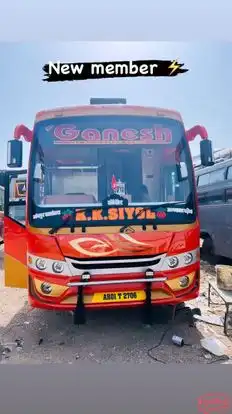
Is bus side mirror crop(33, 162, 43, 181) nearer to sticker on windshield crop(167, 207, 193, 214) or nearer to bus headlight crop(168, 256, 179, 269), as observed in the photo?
sticker on windshield crop(167, 207, 193, 214)

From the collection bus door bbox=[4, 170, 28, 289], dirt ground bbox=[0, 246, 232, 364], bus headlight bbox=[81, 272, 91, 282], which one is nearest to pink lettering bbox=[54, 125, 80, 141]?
bus door bbox=[4, 170, 28, 289]

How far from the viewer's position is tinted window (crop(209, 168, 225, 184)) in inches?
138

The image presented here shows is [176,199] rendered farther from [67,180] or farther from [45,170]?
[45,170]

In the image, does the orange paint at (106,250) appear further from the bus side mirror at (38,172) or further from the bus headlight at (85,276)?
the bus side mirror at (38,172)

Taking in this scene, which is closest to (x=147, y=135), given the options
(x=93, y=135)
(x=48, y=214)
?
(x=93, y=135)

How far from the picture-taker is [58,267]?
217 cm

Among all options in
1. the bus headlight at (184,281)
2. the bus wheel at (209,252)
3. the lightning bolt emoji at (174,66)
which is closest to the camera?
the lightning bolt emoji at (174,66)

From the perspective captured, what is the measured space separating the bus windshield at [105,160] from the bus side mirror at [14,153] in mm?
100

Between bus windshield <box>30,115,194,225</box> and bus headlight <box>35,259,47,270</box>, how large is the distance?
0.40 meters

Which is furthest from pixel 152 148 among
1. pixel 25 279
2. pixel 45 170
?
pixel 25 279

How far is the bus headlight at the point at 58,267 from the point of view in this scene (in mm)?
2166

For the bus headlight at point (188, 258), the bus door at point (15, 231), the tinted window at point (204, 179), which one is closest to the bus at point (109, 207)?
the bus headlight at point (188, 258)

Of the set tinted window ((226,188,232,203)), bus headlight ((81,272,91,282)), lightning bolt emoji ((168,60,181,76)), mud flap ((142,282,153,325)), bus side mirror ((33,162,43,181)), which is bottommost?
mud flap ((142,282,153,325))

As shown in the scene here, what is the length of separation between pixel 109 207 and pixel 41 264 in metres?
0.66
